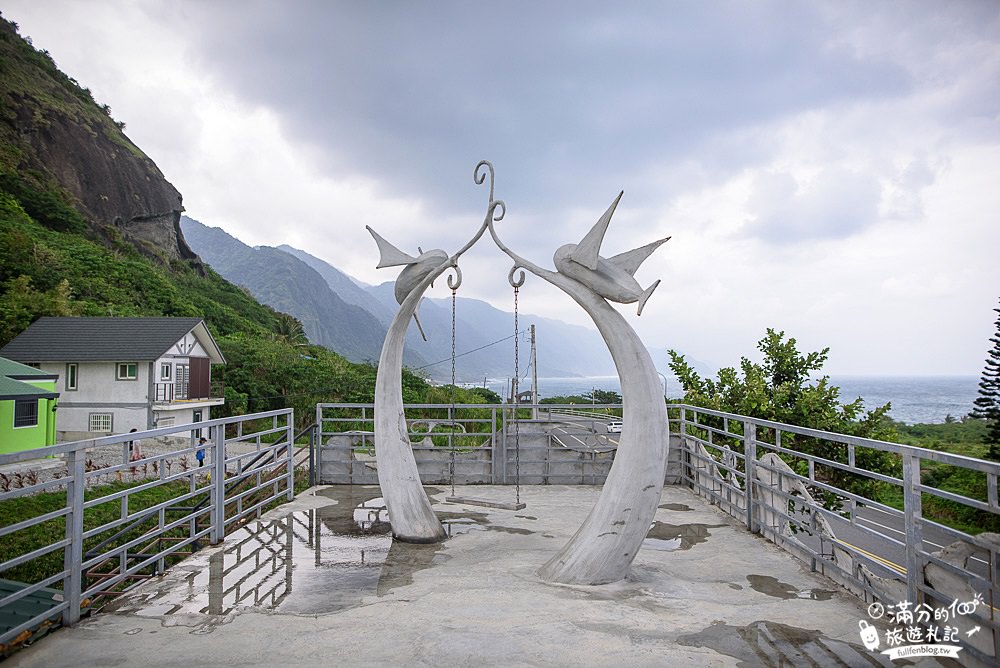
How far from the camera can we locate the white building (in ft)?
62.3

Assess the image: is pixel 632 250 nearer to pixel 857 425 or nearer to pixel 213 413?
pixel 857 425

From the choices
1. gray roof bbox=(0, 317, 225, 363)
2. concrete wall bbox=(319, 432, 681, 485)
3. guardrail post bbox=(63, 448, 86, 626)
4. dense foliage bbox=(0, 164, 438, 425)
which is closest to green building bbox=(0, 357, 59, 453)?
gray roof bbox=(0, 317, 225, 363)

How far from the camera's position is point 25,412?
46.8 ft

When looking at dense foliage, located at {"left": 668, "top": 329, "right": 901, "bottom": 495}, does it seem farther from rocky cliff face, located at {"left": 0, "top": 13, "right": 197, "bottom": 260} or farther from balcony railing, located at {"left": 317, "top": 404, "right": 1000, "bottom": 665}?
rocky cliff face, located at {"left": 0, "top": 13, "right": 197, "bottom": 260}

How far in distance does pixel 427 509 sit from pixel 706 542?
2590mm

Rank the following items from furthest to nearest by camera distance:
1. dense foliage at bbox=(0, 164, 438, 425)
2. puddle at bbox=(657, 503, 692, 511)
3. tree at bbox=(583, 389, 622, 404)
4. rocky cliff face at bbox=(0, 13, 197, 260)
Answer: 1. rocky cliff face at bbox=(0, 13, 197, 260)
2. tree at bbox=(583, 389, 622, 404)
3. dense foliage at bbox=(0, 164, 438, 425)
4. puddle at bbox=(657, 503, 692, 511)

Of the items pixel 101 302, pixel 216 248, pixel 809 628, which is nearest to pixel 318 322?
pixel 216 248

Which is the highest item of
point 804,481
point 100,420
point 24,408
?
point 24,408

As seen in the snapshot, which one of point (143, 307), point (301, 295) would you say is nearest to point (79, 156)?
point (143, 307)

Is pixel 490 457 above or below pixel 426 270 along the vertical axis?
below

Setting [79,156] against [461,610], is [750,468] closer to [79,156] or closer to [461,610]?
[461,610]

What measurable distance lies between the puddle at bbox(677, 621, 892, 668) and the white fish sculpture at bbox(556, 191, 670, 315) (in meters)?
2.13

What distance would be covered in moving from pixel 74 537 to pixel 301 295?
9865cm

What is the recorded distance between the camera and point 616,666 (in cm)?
314
